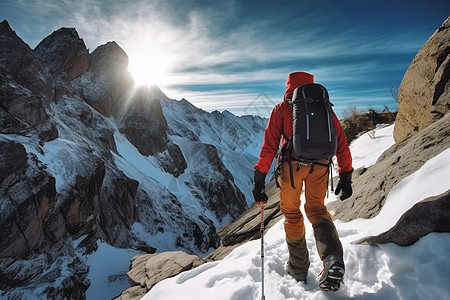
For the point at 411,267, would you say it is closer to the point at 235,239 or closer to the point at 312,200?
the point at 312,200

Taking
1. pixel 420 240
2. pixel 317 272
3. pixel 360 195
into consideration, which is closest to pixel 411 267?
pixel 420 240

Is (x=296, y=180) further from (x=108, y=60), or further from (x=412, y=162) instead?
(x=108, y=60)

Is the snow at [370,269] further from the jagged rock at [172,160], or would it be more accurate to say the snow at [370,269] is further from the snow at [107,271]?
the jagged rock at [172,160]

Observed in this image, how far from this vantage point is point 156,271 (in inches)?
283

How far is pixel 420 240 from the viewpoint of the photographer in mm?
2896

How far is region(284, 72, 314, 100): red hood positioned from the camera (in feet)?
12.0

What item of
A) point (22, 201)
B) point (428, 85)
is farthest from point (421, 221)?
Result: point (22, 201)

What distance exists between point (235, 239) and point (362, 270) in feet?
17.8

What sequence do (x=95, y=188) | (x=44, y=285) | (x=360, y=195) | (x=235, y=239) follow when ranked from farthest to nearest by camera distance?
(x=95, y=188) < (x=44, y=285) < (x=235, y=239) < (x=360, y=195)

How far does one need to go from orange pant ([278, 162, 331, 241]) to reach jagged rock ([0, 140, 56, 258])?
22.4 m

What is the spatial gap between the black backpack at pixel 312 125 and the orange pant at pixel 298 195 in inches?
6.8

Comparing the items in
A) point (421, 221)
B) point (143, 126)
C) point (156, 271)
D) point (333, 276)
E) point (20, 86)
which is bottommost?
point (156, 271)

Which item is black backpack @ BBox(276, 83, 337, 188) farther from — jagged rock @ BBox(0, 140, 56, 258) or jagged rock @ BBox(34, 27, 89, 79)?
jagged rock @ BBox(34, 27, 89, 79)

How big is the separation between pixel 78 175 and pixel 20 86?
11.5 meters
